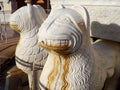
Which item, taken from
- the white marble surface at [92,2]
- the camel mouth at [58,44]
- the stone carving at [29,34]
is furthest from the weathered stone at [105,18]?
the camel mouth at [58,44]

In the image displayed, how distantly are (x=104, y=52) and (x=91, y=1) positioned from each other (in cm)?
30

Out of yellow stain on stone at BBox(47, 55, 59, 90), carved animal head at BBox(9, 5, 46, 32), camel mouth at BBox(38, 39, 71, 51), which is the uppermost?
carved animal head at BBox(9, 5, 46, 32)

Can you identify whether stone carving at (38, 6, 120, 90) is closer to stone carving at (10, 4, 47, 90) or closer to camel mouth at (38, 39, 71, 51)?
camel mouth at (38, 39, 71, 51)

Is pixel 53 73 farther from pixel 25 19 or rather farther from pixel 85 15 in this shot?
pixel 25 19

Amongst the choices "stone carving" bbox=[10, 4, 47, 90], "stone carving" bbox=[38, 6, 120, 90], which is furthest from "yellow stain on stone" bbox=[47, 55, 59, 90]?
"stone carving" bbox=[10, 4, 47, 90]

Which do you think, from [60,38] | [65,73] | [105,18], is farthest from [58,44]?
[105,18]

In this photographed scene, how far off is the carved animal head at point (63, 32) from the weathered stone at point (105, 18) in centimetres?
32

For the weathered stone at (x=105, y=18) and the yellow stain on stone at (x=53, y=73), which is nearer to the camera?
the yellow stain on stone at (x=53, y=73)

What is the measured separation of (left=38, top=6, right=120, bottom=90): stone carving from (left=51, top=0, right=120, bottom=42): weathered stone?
20cm

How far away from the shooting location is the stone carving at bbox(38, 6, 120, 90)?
1069 millimetres

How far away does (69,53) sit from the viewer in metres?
1.12

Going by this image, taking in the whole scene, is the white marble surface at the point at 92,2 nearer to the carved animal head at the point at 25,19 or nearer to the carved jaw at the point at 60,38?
the carved animal head at the point at 25,19

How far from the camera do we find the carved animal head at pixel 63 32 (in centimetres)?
106

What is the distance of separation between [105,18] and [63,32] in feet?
1.47
